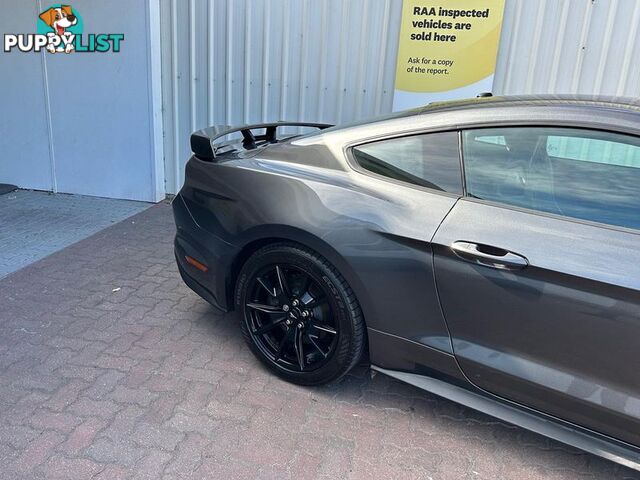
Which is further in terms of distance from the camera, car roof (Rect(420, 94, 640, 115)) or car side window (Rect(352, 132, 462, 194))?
car side window (Rect(352, 132, 462, 194))

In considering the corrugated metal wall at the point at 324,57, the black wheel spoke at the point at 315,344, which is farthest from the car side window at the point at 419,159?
the corrugated metal wall at the point at 324,57

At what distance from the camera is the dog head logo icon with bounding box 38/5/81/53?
18.8ft

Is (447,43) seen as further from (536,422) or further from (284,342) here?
(536,422)

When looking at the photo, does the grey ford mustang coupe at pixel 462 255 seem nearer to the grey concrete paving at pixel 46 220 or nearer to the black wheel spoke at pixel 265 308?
the black wheel spoke at pixel 265 308

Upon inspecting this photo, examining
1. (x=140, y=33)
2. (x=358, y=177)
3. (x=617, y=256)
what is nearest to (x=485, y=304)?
(x=617, y=256)

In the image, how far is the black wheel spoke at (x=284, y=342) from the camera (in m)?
2.68

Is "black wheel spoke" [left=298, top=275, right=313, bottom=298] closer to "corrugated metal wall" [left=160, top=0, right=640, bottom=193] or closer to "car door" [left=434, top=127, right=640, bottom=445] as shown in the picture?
"car door" [left=434, top=127, right=640, bottom=445]

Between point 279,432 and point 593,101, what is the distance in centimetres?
203

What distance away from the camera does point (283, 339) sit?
2.73 metres

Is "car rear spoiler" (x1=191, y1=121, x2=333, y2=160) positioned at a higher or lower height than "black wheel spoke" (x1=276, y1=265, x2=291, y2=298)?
higher

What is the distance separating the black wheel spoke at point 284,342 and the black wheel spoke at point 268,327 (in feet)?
0.24

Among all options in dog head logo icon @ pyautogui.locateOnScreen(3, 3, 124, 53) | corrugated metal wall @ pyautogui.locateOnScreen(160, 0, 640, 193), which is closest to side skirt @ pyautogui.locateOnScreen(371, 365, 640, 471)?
corrugated metal wall @ pyautogui.locateOnScreen(160, 0, 640, 193)

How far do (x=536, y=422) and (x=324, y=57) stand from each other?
424 cm

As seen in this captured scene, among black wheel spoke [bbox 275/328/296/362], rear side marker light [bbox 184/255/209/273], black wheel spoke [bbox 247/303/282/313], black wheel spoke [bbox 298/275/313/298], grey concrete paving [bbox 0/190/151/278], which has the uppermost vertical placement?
black wheel spoke [bbox 298/275/313/298]
